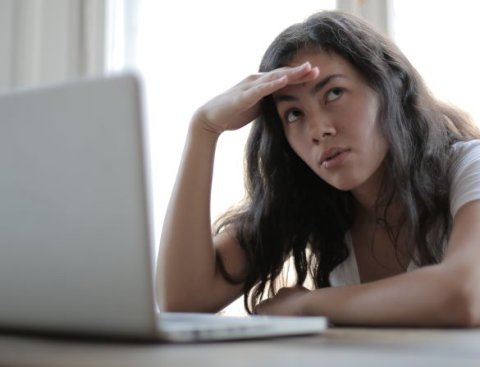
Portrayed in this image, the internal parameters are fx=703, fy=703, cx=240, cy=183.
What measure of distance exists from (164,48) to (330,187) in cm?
97

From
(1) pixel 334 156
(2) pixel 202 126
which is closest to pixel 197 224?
(2) pixel 202 126

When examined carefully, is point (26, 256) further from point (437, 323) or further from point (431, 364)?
point (437, 323)

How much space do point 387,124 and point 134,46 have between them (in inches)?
47.4

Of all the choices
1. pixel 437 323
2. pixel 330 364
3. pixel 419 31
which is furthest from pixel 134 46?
pixel 330 364

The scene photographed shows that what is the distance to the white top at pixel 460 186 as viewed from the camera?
121 centimetres

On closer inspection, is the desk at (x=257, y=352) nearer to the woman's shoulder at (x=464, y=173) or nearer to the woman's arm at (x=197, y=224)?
the woman's shoulder at (x=464, y=173)

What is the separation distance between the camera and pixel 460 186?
125cm

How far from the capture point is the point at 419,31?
78.8 inches

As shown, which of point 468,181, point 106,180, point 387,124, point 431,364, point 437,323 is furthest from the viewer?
point 387,124

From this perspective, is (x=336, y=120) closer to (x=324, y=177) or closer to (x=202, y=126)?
(x=324, y=177)

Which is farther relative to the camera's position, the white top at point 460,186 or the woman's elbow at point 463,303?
the white top at point 460,186

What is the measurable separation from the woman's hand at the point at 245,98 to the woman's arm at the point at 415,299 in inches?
16.2

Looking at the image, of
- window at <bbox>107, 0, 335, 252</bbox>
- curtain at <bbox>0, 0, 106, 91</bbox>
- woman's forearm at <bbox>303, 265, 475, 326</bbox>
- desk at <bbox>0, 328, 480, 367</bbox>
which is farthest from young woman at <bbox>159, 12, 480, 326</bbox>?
curtain at <bbox>0, 0, 106, 91</bbox>

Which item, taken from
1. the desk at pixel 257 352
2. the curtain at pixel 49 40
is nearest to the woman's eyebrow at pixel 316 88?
the desk at pixel 257 352
